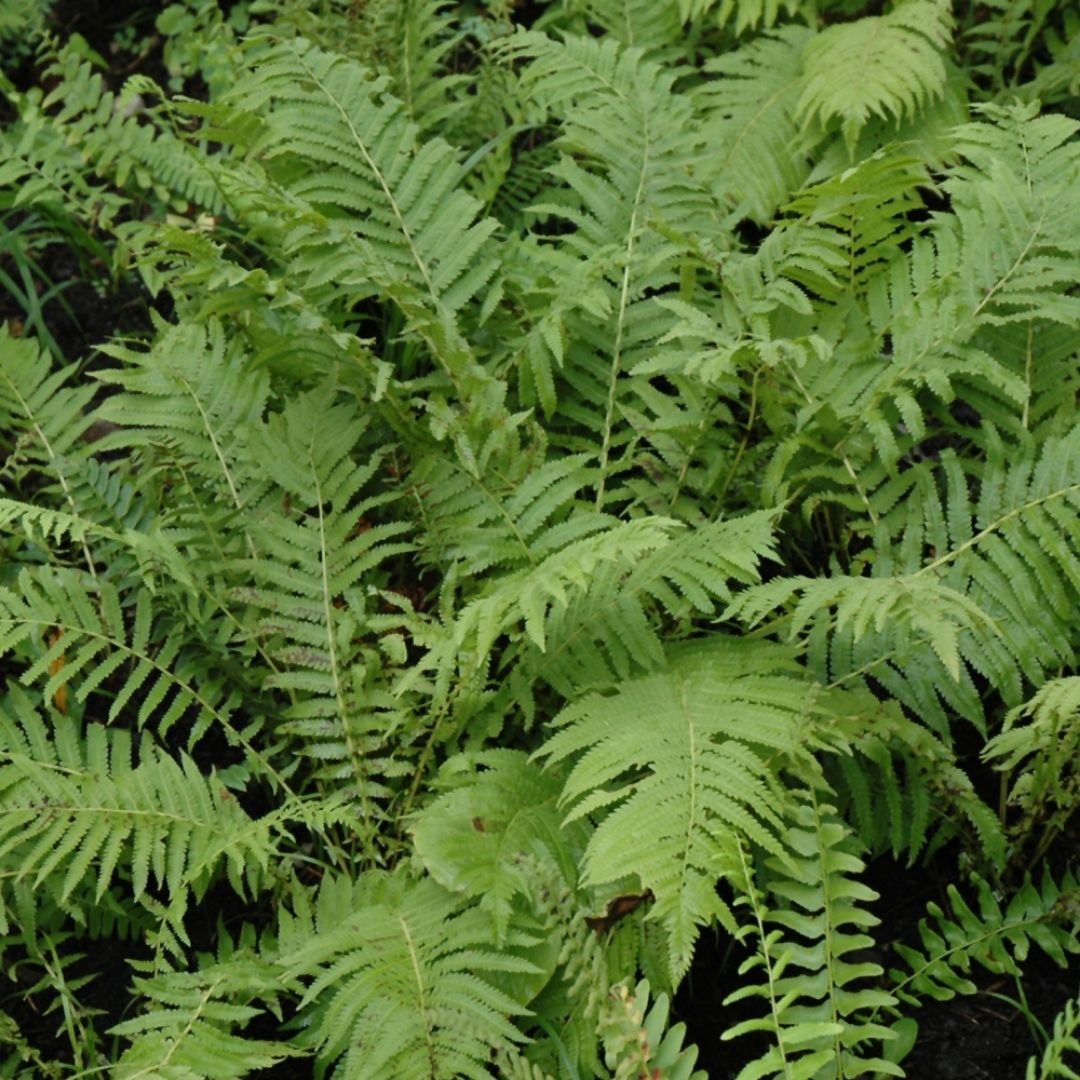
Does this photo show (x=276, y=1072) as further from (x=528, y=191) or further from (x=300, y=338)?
(x=528, y=191)

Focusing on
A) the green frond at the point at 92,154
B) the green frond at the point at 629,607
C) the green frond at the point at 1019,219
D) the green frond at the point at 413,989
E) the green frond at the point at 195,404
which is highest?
the green frond at the point at 92,154

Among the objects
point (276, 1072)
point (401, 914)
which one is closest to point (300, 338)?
point (401, 914)

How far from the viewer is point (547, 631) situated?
2.69 metres

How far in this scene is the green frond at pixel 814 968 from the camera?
2.08 m

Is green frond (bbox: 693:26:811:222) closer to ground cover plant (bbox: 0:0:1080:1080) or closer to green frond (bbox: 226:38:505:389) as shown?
ground cover plant (bbox: 0:0:1080:1080)

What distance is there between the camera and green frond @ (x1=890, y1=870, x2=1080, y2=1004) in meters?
2.35

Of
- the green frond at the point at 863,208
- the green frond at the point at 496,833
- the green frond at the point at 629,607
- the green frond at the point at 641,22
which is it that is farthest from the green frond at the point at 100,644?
the green frond at the point at 641,22

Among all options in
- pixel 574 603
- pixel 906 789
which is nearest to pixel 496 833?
→ pixel 574 603

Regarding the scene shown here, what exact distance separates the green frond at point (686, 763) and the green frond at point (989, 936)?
314mm

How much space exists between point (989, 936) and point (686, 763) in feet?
2.14

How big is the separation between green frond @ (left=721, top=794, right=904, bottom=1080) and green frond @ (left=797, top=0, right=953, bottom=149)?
5.96 feet

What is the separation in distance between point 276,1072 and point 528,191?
243 centimetres

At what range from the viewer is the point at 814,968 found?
7.36 ft

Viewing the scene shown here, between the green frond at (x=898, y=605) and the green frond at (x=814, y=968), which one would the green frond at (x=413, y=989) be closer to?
the green frond at (x=814, y=968)
